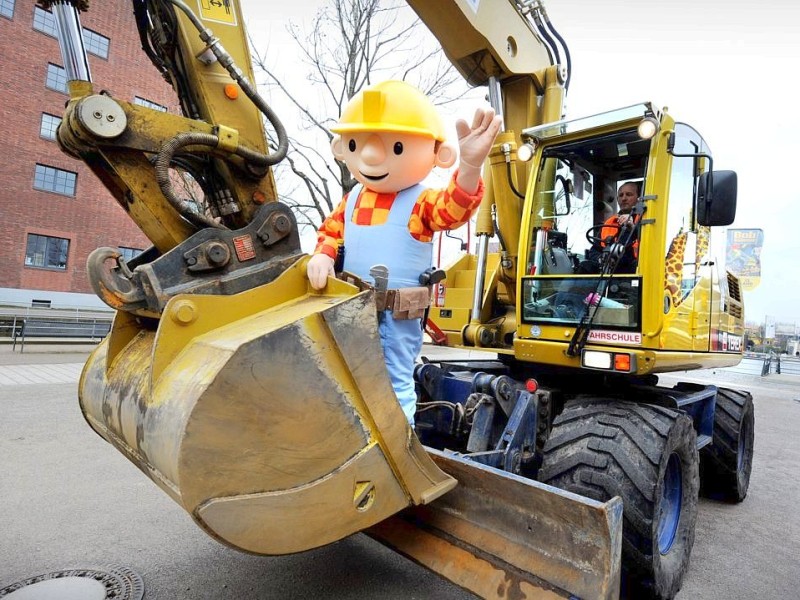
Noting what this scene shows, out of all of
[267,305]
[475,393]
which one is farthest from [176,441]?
[475,393]

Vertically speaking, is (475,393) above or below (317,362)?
below

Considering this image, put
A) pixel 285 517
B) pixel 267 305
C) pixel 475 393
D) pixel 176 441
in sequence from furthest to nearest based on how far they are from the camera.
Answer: pixel 475 393 < pixel 267 305 < pixel 285 517 < pixel 176 441

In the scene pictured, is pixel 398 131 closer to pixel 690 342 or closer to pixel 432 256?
pixel 432 256

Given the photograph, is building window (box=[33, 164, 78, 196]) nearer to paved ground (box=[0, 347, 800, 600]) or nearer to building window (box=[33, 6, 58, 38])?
A: building window (box=[33, 6, 58, 38])

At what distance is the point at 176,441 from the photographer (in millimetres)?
1505

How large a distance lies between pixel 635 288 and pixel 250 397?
240 centimetres

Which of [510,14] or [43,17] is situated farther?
[43,17]

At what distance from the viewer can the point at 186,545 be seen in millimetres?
3178

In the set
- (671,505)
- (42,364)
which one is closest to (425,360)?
(671,505)

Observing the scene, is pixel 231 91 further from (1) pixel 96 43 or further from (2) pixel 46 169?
(1) pixel 96 43

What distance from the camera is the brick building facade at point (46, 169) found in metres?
20.7

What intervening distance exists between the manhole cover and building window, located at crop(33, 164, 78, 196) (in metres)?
23.3

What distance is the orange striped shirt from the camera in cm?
221

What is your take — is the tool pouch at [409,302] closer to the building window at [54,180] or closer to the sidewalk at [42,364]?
A: the sidewalk at [42,364]
